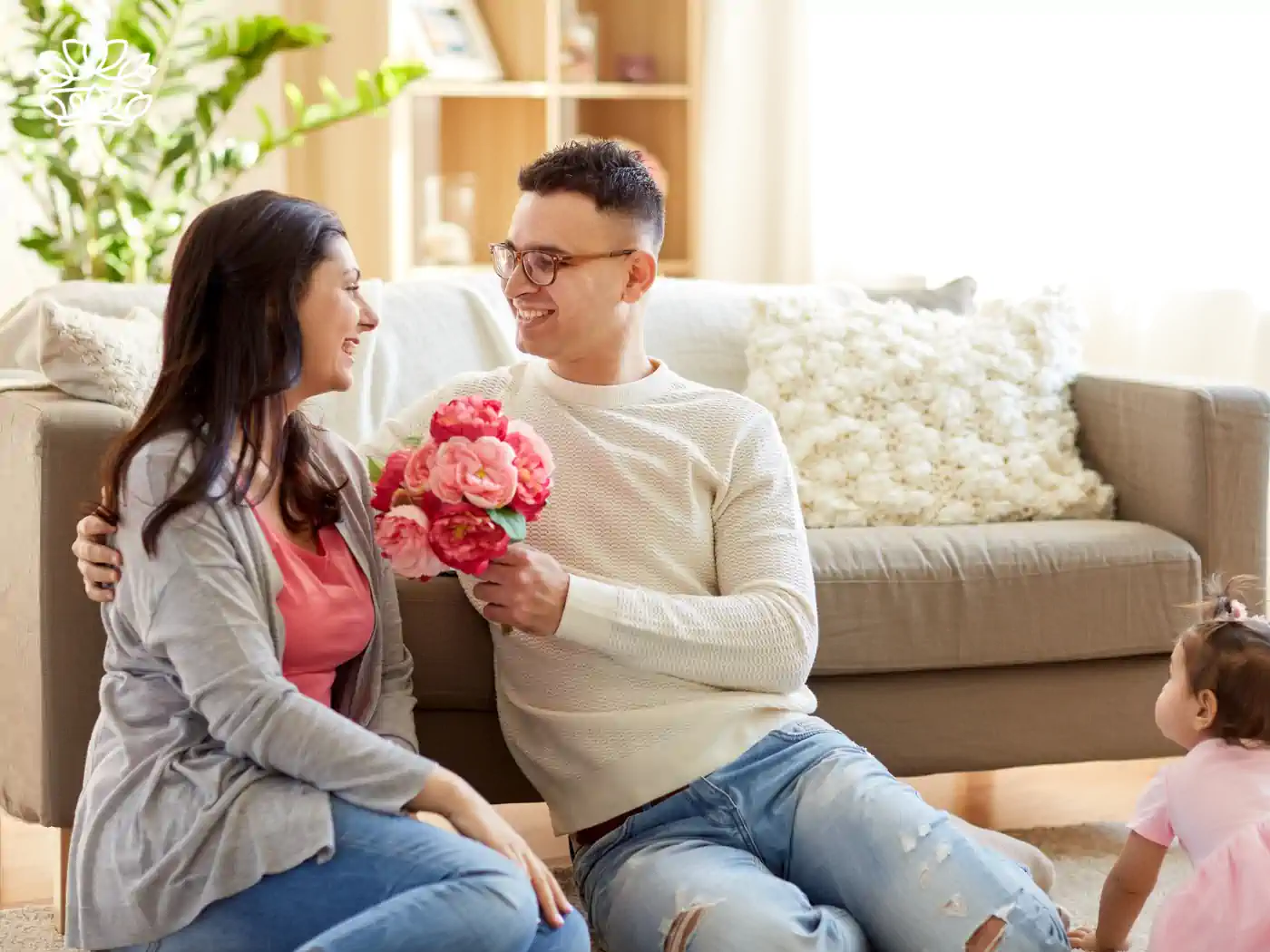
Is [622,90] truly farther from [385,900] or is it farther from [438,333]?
[385,900]

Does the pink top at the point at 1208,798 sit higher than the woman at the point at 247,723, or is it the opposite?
the woman at the point at 247,723

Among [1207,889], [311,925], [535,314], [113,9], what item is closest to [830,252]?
[113,9]

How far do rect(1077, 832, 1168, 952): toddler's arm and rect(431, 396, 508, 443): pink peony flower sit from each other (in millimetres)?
933

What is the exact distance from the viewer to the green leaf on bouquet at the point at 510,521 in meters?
1.59

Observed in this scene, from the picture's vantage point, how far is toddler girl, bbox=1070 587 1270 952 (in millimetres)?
1682

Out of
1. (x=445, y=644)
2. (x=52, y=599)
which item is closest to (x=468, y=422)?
(x=445, y=644)

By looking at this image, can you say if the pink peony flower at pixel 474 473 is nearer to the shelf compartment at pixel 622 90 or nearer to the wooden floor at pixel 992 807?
the wooden floor at pixel 992 807

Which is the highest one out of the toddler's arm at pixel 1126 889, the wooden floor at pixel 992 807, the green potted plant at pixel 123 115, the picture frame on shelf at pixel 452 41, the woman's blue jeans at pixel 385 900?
the picture frame on shelf at pixel 452 41

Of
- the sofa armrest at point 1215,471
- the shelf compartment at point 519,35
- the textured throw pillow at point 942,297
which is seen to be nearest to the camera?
the sofa armrest at point 1215,471

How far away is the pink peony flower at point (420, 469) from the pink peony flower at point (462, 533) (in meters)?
0.02

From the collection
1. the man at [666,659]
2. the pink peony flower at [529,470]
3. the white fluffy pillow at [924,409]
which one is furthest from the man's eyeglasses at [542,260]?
the white fluffy pillow at [924,409]

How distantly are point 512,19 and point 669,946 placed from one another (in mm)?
3147

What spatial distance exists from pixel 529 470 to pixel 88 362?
2.52 feet
